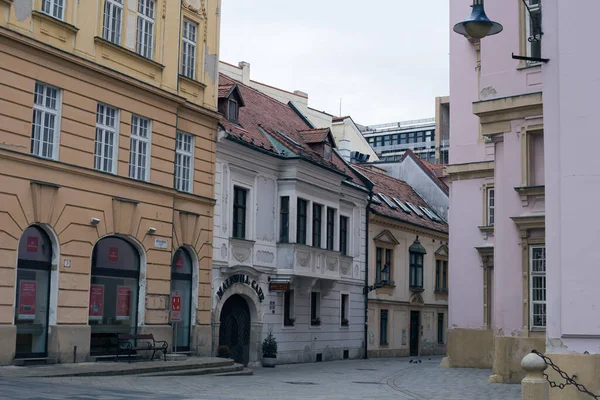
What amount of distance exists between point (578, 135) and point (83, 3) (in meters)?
13.0

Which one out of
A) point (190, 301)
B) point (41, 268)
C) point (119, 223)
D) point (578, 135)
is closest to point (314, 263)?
point (190, 301)

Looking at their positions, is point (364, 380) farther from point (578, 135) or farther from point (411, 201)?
point (411, 201)

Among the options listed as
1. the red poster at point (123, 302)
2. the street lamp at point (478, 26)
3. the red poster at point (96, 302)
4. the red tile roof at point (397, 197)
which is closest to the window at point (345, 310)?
the red tile roof at point (397, 197)

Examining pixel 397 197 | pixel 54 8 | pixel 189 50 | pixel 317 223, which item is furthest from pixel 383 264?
pixel 54 8

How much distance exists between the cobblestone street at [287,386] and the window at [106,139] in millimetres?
6175

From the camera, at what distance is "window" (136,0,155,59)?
83.0ft

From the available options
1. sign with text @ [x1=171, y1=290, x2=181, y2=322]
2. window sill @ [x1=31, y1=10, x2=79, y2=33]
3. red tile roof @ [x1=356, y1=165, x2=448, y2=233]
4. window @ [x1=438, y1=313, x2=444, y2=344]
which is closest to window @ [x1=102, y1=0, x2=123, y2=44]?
window sill @ [x1=31, y1=10, x2=79, y2=33]

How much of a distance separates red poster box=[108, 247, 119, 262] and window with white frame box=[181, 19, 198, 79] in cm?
630

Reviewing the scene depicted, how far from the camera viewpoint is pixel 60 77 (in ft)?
73.0

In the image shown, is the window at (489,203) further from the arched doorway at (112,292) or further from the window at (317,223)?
the arched doorway at (112,292)

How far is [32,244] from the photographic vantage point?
21.5 m

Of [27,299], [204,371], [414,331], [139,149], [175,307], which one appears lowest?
[204,371]

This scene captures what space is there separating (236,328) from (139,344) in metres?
6.83

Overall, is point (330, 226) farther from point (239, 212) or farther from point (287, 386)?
point (287, 386)
